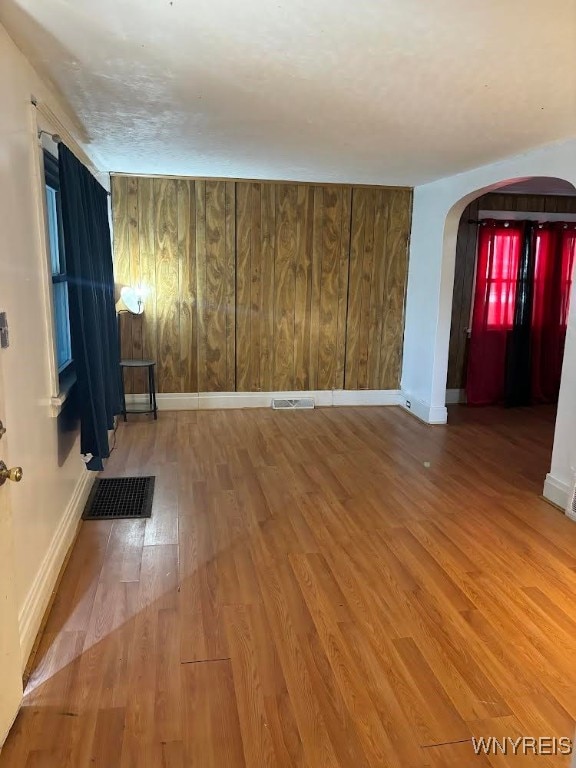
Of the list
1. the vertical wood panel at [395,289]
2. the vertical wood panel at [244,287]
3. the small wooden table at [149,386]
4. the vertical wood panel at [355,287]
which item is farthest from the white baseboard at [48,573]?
the vertical wood panel at [395,289]

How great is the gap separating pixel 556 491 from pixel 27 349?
324 cm

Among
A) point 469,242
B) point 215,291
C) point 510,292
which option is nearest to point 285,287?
point 215,291

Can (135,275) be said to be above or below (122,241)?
below

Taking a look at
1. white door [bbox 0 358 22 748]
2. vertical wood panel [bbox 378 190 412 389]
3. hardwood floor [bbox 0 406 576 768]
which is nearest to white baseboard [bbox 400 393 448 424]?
vertical wood panel [bbox 378 190 412 389]

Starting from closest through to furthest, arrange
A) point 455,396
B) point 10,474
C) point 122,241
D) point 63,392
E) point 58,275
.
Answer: point 10,474, point 63,392, point 58,275, point 122,241, point 455,396

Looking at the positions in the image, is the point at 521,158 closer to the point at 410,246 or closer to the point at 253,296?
the point at 410,246

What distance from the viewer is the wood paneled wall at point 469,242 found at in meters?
5.95

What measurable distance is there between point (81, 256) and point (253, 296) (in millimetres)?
2833

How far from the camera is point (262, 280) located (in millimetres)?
5676

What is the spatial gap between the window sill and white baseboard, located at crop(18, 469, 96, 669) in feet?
2.00

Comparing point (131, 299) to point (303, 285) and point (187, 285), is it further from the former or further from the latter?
point (303, 285)

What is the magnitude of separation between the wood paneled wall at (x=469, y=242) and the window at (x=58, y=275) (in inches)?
165

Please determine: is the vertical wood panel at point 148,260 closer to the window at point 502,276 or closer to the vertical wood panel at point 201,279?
the vertical wood panel at point 201,279

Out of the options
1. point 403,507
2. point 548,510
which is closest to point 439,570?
point 403,507
